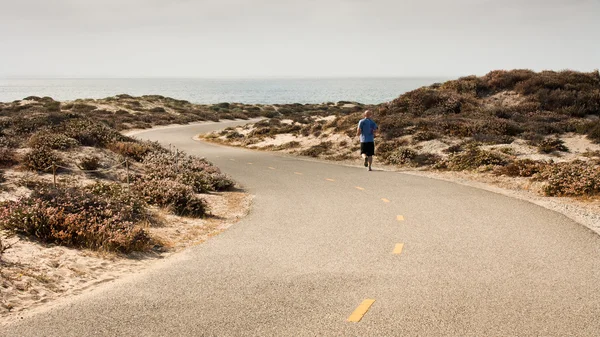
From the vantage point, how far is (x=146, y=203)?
1212cm

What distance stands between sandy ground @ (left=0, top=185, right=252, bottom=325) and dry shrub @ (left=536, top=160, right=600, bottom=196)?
1020 cm

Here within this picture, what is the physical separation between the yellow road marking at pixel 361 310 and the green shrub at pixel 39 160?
11410 mm

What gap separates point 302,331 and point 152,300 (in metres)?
2.15

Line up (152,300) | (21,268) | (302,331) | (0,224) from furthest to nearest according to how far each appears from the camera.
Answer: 1. (0,224)
2. (21,268)
3. (152,300)
4. (302,331)

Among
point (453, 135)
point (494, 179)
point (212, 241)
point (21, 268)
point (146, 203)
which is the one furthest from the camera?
point (453, 135)

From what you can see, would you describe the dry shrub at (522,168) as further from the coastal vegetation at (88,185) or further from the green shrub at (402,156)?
the coastal vegetation at (88,185)

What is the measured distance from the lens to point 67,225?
8594mm

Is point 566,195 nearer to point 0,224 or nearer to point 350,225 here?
point 350,225

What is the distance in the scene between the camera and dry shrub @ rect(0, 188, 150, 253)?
8281 millimetres

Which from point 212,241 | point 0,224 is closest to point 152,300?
point 212,241

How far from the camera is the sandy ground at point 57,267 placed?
6059 millimetres

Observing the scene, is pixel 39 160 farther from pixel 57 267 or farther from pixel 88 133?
pixel 57 267

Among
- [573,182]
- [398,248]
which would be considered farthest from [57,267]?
[573,182]

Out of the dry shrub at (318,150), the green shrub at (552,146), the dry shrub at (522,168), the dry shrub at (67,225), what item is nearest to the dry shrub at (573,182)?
the dry shrub at (522,168)
